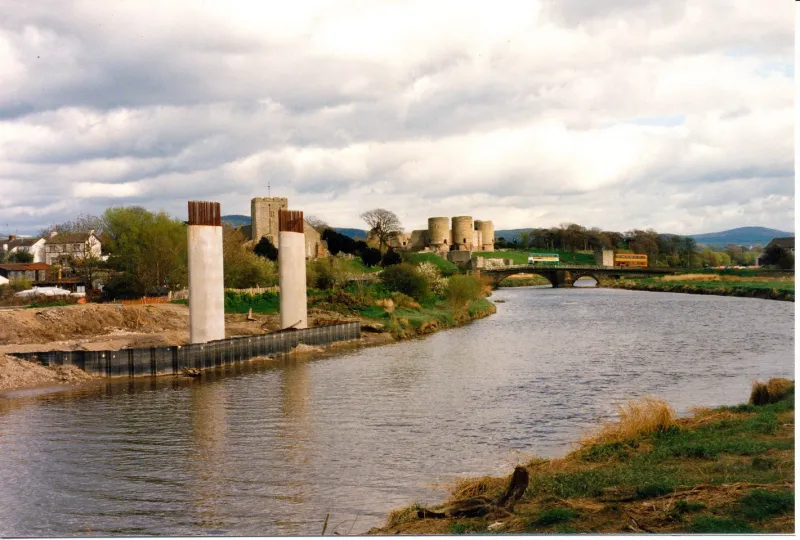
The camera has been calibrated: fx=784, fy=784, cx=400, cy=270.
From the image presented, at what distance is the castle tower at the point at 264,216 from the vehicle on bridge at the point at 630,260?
75233 millimetres

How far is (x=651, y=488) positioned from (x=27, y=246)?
105837 millimetres

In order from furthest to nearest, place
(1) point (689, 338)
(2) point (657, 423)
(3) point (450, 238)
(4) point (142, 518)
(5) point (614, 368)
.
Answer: (3) point (450, 238)
(1) point (689, 338)
(5) point (614, 368)
(2) point (657, 423)
(4) point (142, 518)

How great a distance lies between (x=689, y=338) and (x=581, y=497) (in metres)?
31.5

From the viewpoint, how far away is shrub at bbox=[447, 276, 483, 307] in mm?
59094

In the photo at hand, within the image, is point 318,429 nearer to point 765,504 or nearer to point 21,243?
point 765,504

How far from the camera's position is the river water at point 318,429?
42.0 ft

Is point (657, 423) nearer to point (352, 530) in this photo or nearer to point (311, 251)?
point (352, 530)

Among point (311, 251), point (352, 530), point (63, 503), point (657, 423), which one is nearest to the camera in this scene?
point (352, 530)

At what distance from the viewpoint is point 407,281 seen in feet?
187

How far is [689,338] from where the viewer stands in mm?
39562

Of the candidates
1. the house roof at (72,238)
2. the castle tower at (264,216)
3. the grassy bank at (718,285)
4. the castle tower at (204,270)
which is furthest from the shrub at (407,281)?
the castle tower at (264,216)

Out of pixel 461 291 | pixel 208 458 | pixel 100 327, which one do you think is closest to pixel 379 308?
pixel 461 291

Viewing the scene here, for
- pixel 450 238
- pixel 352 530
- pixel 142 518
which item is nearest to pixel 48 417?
pixel 142 518

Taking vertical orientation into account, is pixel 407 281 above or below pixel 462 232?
below
